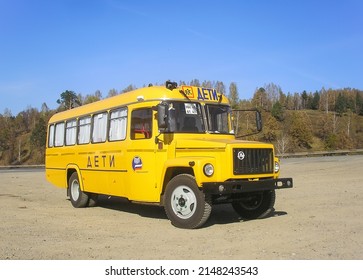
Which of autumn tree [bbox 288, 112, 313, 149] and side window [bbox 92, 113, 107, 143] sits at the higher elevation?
autumn tree [bbox 288, 112, 313, 149]

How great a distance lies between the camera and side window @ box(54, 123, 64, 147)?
46.4ft

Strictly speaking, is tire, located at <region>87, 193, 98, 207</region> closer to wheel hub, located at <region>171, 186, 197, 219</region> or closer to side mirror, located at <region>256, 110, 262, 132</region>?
wheel hub, located at <region>171, 186, 197, 219</region>

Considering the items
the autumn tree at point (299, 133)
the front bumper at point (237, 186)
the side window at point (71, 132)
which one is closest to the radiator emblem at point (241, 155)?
the front bumper at point (237, 186)

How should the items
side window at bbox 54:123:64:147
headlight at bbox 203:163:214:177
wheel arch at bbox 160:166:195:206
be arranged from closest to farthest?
headlight at bbox 203:163:214:177 → wheel arch at bbox 160:166:195:206 → side window at bbox 54:123:64:147

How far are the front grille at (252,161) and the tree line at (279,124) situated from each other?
48.7m

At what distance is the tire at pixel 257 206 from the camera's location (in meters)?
A: 9.90

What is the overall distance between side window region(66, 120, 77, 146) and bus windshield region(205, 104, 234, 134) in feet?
16.4

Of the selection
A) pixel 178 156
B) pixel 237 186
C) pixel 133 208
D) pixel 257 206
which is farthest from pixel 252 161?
pixel 133 208

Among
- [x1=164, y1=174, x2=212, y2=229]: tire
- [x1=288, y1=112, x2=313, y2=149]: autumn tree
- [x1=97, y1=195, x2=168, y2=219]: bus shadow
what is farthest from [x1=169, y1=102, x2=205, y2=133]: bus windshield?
[x1=288, y1=112, x2=313, y2=149]: autumn tree

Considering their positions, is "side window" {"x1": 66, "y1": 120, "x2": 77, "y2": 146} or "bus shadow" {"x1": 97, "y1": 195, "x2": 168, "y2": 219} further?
"side window" {"x1": 66, "y1": 120, "x2": 77, "y2": 146}

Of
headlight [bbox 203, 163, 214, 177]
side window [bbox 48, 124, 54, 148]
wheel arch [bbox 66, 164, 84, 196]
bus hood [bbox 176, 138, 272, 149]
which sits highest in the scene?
side window [bbox 48, 124, 54, 148]

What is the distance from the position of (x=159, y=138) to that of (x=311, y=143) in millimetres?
83351

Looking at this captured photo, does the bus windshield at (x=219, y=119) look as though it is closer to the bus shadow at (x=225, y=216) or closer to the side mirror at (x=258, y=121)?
the side mirror at (x=258, y=121)
